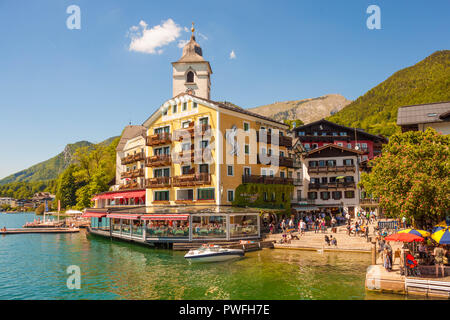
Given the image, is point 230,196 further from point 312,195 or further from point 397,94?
point 397,94

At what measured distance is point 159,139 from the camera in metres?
49.7

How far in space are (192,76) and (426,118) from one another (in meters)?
34.5

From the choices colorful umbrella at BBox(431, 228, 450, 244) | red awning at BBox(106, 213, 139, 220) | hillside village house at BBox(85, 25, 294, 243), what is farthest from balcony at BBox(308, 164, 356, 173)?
colorful umbrella at BBox(431, 228, 450, 244)

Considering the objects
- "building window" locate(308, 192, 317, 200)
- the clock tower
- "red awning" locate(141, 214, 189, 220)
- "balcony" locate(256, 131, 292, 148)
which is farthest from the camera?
"building window" locate(308, 192, 317, 200)

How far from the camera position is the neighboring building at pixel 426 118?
1405 inches

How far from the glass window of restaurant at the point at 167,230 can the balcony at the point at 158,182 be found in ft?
31.7

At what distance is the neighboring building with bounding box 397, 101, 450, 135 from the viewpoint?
35.7 meters

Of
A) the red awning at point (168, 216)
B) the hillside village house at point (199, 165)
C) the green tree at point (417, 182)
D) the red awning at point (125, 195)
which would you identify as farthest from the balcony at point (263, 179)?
the green tree at point (417, 182)

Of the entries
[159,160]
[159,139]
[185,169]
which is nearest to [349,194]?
[185,169]

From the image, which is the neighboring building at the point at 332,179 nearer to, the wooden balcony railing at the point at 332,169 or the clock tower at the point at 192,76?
the wooden balcony railing at the point at 332,169

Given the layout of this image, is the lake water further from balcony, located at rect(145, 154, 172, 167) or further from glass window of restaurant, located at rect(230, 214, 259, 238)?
balcony, located at rect(145, 154, 172, 167)

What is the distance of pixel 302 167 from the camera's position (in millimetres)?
64188

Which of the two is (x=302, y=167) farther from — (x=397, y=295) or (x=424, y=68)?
(x=424, y=68)

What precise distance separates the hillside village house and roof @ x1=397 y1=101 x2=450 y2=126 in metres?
17.8
